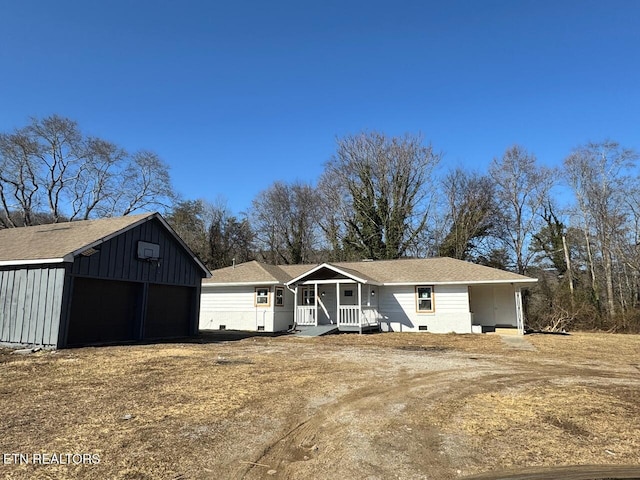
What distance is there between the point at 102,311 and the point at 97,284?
1.01 m

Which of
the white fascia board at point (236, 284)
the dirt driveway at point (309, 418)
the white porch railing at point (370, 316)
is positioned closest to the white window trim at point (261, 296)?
the white fascia board at point (236, 284)

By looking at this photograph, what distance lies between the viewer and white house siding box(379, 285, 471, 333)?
19953mm

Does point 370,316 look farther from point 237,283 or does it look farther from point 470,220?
point 470,220

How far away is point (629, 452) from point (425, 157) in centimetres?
3121

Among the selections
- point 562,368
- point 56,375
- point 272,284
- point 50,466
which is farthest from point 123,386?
point 272,284

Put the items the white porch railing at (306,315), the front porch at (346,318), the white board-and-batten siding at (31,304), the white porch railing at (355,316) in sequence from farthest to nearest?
the white porch railing at (306,315) → the white porch railing at (355,316) → the front porch at (346,318) → the white board-and-batten siding at (31,304)

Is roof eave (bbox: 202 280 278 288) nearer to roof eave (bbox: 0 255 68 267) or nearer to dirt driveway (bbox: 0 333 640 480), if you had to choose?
roof eave (bbox: 0 255 68 267)

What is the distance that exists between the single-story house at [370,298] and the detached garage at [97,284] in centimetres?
429

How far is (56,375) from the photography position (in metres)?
8.03

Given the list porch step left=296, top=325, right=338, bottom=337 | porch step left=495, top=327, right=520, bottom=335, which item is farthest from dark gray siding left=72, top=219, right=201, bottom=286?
porch step left=495, top=327, right=520, bottom=335

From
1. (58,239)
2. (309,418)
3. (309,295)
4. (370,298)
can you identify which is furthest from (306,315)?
(309,418)

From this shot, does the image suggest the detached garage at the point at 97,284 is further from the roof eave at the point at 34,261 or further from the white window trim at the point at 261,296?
the white window trim at the point at 261,296

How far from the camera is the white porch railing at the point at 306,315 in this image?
813 inches

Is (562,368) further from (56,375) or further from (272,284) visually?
(272,284)
